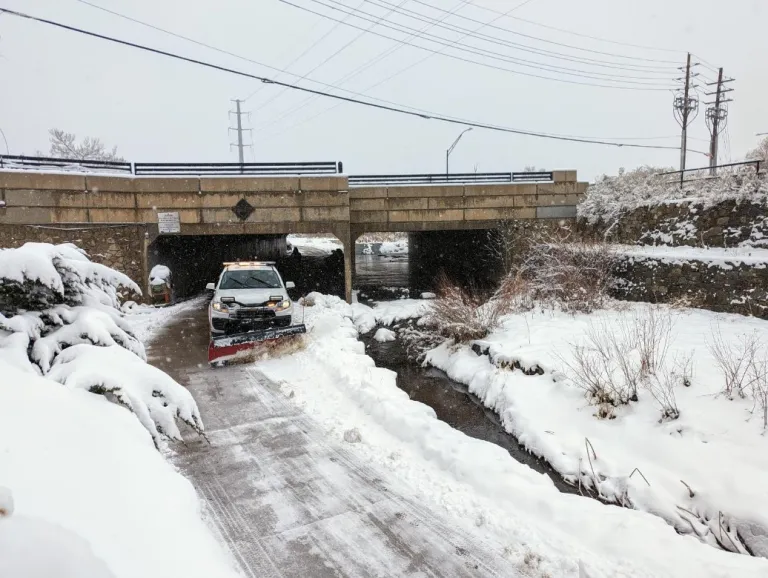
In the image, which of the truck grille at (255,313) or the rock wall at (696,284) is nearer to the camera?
→ the truck grille at (255,313)

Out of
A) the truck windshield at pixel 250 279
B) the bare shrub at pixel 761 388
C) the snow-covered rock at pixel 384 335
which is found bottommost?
the snow-covered rock at pixel 384 335

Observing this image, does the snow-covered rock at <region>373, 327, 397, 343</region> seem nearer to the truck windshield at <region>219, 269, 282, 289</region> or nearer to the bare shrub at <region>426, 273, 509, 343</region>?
the bare shrub at <region>426, 273, 509, 343</region>

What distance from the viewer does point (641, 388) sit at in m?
7.25

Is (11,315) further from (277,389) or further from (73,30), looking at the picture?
(73,30)

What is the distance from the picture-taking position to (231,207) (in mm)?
16828

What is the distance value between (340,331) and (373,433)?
6039 mm

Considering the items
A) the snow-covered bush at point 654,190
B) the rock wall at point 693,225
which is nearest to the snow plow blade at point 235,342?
the rock wall at point 693,225

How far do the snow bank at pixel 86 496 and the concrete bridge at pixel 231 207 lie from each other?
14.5m

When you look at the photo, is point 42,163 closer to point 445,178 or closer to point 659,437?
point 445,178

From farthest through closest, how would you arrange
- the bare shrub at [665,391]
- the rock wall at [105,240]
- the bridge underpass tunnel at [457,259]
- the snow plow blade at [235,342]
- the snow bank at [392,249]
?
the snow bank at [392,249] < the bridge underpass tunnel at [457,259] < the rock wall at [105,240] < the snow plow blade at [235,342] < the bare shrub at [665,391]

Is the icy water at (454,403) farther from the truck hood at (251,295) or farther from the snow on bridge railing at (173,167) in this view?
the snow on bridge railing at (173,167)

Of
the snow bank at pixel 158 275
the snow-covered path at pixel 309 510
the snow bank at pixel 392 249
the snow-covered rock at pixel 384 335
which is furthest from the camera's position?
the snow bank at pixel 392 249

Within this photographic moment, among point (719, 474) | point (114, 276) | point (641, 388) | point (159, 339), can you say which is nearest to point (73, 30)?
point (159, 339)

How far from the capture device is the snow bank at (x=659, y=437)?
5.12 meters
